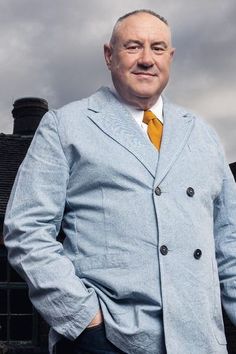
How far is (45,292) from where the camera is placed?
2426mm

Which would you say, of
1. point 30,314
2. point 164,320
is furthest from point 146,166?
point 30,314

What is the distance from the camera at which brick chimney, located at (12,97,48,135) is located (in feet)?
58.7

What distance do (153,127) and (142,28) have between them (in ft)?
1.19

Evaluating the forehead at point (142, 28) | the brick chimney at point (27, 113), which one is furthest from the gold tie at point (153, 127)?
the brick chimney at point (27, 113)

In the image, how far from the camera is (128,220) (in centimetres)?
246

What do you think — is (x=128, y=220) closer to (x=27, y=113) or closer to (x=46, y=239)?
(x=46, y=239)

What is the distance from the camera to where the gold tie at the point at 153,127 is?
106 inches

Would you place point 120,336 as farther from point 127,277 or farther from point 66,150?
point 66,150

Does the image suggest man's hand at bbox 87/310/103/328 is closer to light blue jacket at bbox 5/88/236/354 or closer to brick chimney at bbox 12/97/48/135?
light blue jacket at bbox 5/88/236/354

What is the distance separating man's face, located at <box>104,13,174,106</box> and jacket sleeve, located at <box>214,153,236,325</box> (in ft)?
1.46

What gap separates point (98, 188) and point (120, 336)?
20.1 inches

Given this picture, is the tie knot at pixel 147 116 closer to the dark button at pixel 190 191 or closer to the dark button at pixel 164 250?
the dark button at pixel 190 191

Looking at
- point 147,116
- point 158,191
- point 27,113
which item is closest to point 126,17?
point 147,116

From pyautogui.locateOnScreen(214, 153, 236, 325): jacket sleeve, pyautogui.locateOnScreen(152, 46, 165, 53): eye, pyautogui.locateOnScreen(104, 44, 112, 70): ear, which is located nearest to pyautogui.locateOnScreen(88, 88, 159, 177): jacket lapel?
pyautogui.locateOnScreen(104, 44, 112, 70): ear
